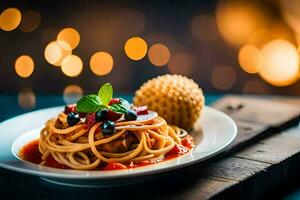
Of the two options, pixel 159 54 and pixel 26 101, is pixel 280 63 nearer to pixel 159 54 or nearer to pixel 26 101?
pixel 159 54

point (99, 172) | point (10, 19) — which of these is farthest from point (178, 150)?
point (10, 19)

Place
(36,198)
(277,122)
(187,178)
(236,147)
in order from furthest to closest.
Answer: (277,122) → (236,147) → (187,178) → (36,198)

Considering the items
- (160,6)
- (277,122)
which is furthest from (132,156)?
(160,6)

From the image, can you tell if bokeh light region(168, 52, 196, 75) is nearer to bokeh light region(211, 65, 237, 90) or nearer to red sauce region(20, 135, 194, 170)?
bokeh light region(211, 65, 237, 90)

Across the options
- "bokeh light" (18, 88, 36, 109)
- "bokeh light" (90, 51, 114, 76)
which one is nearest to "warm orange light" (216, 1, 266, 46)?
"bokeh light" (90, 51, 114, 76)

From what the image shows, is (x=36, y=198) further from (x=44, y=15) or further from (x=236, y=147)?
(x=44, y=15)

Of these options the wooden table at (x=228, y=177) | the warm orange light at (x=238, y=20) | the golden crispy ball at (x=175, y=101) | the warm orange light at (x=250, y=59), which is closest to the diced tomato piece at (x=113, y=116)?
the wooden table at (x=228, y=177)
